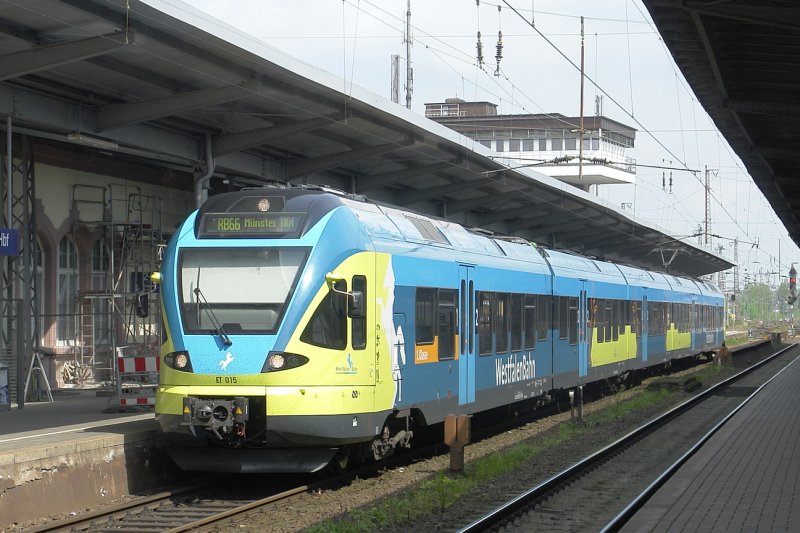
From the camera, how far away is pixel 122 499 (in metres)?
11.5

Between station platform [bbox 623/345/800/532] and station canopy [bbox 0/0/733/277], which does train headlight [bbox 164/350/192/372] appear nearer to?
station canopy [bbox 0/0/733/277]

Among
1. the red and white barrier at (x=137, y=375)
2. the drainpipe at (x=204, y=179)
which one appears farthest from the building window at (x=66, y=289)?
the red and white barrier at (x=137, y=375)

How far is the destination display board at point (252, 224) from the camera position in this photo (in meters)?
11.6

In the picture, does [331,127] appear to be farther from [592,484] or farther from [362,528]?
[362,528]

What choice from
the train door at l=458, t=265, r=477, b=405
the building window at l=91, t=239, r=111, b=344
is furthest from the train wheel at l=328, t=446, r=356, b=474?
the building window at l=91, t=239, r=111, b=344

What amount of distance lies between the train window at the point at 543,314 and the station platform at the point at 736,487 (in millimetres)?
3373

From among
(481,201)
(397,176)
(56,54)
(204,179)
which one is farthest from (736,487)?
(481,201)

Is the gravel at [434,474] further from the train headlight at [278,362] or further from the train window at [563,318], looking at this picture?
the train window at [563,318]

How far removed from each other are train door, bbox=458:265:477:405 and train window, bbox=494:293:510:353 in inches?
44.0

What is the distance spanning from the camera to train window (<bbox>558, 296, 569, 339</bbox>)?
2031 centimetres

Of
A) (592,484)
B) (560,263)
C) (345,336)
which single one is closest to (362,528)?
(345,336)

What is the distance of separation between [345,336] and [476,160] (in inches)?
611

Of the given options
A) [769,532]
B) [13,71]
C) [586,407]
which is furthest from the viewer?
[586,407]

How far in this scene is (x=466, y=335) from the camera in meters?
15.0
